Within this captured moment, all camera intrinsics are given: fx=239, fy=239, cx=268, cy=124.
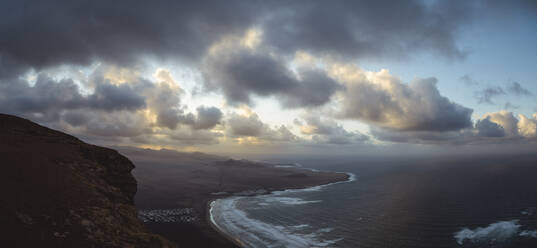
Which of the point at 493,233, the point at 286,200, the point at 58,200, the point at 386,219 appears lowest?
the point at 286,200

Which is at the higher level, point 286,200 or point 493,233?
point 493,233

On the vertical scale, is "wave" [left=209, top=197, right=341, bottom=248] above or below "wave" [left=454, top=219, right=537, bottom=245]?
below

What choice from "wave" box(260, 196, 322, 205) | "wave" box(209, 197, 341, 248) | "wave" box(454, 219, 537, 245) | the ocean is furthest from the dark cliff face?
"wave" box(260, 196, 322, 205)

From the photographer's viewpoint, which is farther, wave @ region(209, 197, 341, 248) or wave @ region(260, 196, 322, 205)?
wave @ region(260, 196, 322, 205)

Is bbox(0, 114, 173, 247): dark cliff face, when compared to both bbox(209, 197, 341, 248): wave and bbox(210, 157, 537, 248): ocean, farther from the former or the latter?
bbox(210, 157, 537, 248): ocean

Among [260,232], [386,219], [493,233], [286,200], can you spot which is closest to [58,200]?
[260,232]

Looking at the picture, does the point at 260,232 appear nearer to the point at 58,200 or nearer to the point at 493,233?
the point at 58,200

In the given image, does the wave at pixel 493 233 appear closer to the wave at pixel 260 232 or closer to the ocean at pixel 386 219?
the ocean at pixel 386 219

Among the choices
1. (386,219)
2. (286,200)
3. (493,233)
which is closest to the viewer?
(493,233)

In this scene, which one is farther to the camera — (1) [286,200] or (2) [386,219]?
(1) [286,200]

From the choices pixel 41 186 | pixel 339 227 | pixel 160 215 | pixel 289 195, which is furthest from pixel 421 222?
pixel 41 186
